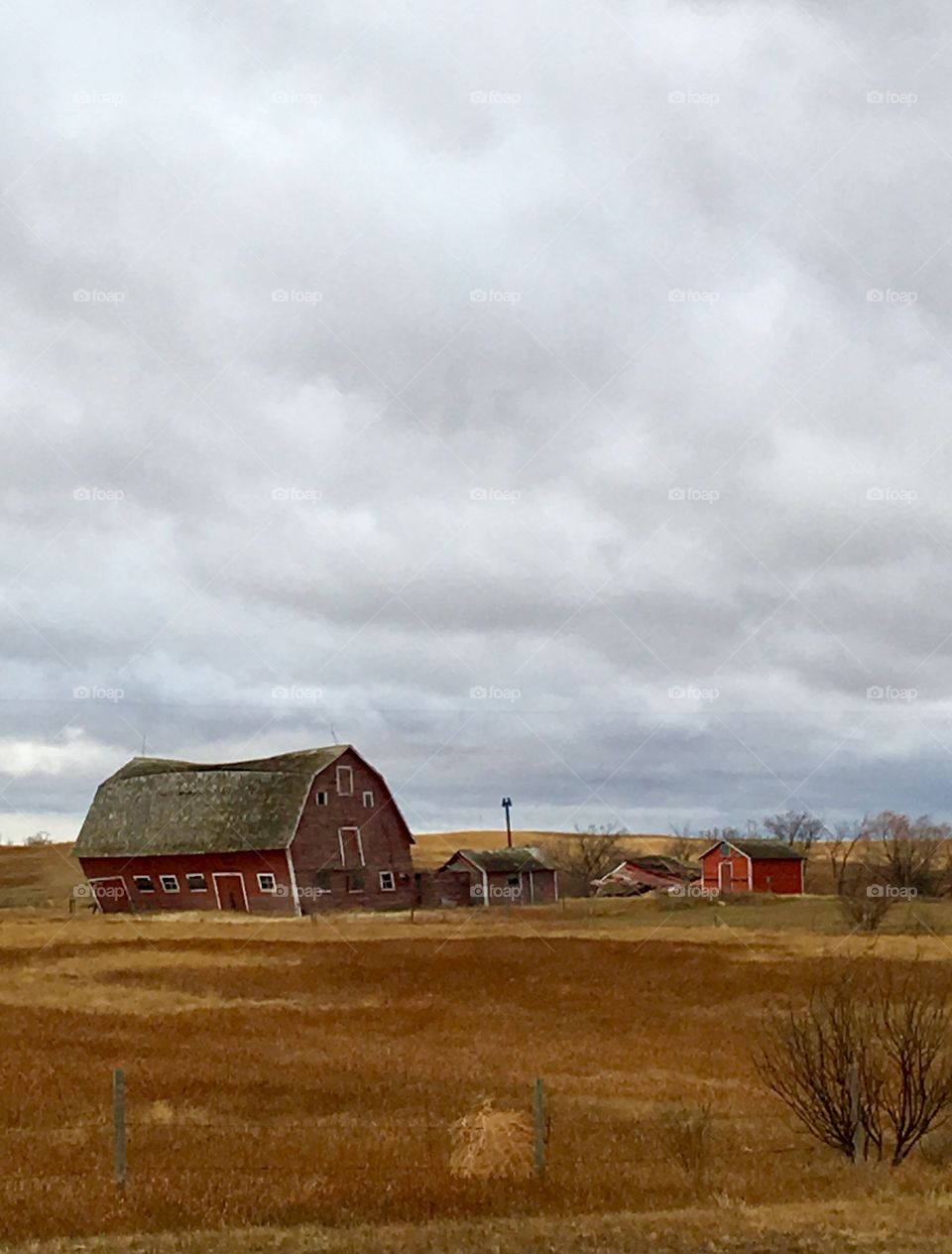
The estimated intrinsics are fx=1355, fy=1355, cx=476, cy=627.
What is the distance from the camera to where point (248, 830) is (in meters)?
65.5

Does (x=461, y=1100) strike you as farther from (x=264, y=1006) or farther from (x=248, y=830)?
(x=248, y=830)

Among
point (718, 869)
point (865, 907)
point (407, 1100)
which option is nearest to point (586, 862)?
point (718, 869)

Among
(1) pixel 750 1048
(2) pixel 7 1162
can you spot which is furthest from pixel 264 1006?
(2) pixel 7 1162

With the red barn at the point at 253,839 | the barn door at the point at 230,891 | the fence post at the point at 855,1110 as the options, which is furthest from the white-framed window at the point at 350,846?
the fence post at the point at 855,1110

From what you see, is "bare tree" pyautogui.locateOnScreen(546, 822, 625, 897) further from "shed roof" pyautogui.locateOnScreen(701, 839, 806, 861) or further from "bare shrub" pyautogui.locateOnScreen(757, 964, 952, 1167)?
"bare shrub" pyautogui.locateOnScreen(757, 964, 952, 1167)

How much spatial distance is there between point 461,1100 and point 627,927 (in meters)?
36.9

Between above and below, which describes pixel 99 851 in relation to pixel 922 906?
above

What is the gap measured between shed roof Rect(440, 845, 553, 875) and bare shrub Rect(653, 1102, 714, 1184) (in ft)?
213

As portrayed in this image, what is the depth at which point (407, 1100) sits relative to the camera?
18891 mm

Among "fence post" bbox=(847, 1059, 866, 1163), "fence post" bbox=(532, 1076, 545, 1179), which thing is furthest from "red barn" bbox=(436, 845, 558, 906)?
"fence post" bbox=(532, 1076, 545, 1179)

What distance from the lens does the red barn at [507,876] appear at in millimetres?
80188

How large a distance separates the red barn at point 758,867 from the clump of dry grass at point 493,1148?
256 feet

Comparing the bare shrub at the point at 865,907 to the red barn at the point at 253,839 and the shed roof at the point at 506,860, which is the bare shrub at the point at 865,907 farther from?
the shed roof at the point at 506,860

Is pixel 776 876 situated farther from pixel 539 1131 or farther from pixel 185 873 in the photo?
pixel 539 1131
